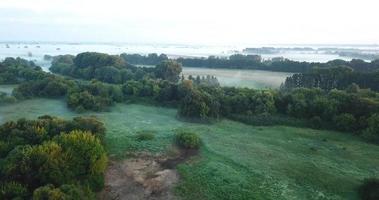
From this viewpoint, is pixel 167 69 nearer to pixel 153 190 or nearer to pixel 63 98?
pixel 63 98

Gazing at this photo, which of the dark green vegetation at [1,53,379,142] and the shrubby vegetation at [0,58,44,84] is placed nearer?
the dark green vegetation at [1,53,379,142]

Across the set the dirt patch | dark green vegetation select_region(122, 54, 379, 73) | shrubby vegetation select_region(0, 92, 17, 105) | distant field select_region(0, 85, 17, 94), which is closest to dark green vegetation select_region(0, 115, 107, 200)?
the dirt patch

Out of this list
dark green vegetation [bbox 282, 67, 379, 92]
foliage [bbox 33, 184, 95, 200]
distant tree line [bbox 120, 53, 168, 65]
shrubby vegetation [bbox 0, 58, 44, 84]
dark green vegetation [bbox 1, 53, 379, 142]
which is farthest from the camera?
distant tree line [bbox 120, 53, 168, 65]

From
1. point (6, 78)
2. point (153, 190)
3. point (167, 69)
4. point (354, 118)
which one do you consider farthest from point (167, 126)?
point (6, 78)

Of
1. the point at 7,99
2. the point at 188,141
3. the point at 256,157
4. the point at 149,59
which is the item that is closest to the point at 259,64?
the point at 149,59

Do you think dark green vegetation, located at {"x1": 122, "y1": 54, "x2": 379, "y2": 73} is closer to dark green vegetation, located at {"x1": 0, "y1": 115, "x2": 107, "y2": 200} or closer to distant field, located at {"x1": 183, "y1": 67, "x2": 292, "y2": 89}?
distant field, located at {"x1": 183, "y1": 67, "x2": 292, "y2": 89}

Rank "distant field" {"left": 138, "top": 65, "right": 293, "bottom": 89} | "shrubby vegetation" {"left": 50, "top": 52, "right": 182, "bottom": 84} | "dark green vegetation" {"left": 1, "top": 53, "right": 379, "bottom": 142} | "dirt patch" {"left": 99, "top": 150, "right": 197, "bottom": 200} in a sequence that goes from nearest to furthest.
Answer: "dirt patch" {"left": 99, "top": 150, "right": 197, "bottom": 200}
"dark green vegetation" {"left": 1, "top": 53, "right": 379, "bottom": 142}
"shrubby vegetation" {"left": 50, "top": 52, "right": 182, "bottom": 84}
"distant field" {"left": 138, "top": 65, "right": 293, "bottom": 89}

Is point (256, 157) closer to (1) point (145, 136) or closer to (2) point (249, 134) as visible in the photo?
(2) point (249, 134)

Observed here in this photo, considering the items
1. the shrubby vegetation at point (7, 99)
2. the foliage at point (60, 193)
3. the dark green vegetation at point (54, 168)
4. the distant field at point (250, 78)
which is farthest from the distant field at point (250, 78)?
the foliage at point (60, 193)
